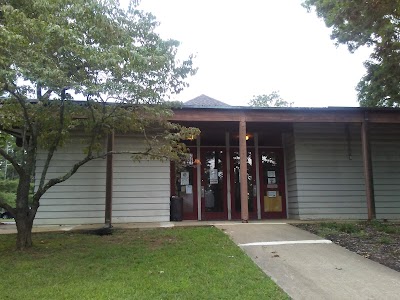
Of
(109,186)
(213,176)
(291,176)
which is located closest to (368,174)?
(291,176)

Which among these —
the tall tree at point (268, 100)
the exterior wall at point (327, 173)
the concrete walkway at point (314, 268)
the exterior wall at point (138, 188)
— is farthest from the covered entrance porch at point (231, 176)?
the tall tree at point (268, 100)

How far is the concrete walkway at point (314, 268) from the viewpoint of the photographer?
16.3ft

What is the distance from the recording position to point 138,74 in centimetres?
662

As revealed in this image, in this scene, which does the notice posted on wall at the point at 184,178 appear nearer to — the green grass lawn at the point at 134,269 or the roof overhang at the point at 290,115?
the roof overhang at the point at 290,115

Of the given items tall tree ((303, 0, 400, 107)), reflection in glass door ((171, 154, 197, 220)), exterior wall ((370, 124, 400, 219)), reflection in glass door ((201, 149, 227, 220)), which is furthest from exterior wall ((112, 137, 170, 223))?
exterior wall ((370, 124, 400, 219))

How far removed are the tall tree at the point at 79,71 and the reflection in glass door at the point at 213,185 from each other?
4521mm

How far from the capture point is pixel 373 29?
367 inches

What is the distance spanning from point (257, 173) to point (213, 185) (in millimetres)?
1523

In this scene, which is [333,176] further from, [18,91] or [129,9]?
[18,91]

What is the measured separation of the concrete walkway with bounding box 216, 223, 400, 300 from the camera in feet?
16.3

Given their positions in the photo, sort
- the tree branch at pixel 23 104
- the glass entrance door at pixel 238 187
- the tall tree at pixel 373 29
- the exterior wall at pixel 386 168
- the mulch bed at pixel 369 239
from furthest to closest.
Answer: the glass entrance door at pixel 238 187 → the exterior wall at pixel 386 168 → the tall tree at pixel 373 29 → the mulch bed at pixel 369 239 → the tree branch at pixel 23 104

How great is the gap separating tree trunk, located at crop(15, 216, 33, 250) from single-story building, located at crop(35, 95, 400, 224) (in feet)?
10.7

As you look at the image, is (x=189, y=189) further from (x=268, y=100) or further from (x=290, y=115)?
(x=268, y=100)

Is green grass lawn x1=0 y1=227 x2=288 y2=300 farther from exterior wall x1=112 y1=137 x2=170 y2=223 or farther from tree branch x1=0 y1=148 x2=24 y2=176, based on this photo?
exterior wall x1=112 y1=137 x2=170 y2=223
